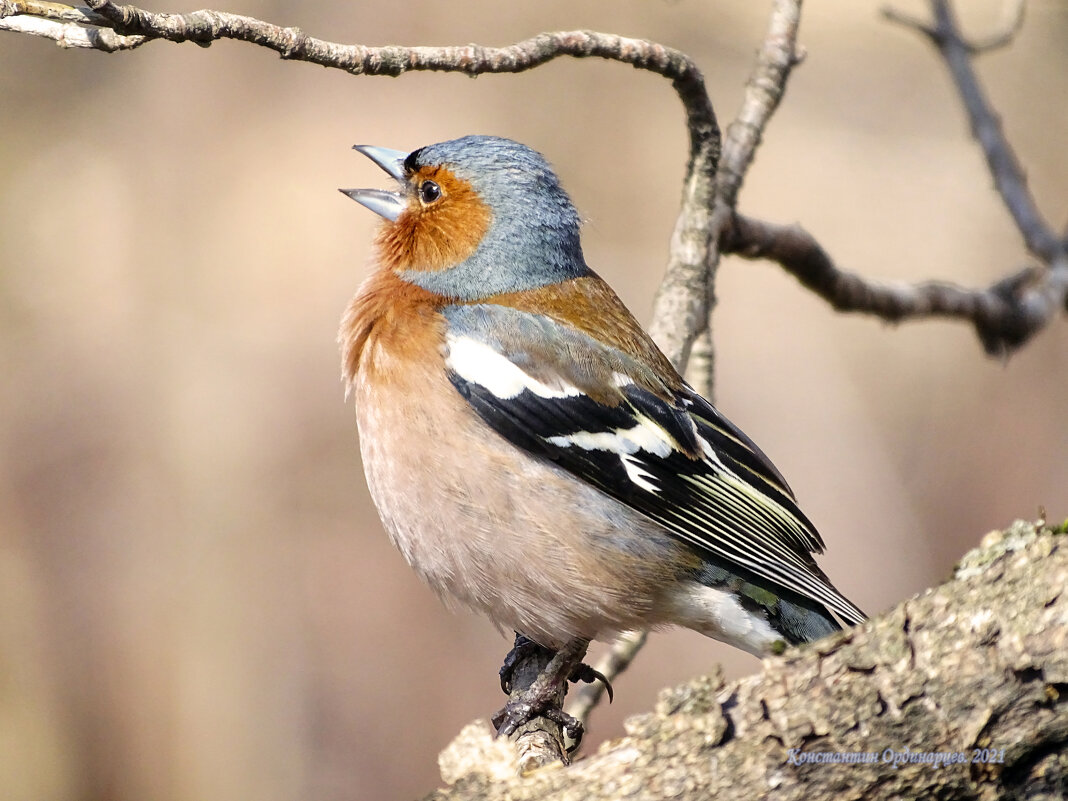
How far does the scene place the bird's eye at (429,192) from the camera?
401cm

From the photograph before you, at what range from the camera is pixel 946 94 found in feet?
29.9

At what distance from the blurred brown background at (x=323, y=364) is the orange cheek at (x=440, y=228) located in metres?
2.15

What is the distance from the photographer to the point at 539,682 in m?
3.35

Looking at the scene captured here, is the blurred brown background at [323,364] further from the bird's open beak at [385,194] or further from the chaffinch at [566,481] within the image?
the chaffinch at [566,481]

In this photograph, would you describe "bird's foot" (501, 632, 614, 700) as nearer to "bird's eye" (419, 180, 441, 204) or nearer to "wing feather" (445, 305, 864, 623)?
"wing feather" (445, 305, 864, 623)

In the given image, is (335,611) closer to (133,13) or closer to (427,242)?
(427,242)

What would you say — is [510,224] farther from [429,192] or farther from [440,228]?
[429,192]

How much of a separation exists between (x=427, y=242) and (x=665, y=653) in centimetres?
367

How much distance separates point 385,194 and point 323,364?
11.1 feet

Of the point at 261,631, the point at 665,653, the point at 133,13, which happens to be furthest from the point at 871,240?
the point at 133,13

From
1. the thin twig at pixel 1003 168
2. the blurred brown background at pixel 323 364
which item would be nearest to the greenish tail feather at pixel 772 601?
the thin twig at pixel 1003 168

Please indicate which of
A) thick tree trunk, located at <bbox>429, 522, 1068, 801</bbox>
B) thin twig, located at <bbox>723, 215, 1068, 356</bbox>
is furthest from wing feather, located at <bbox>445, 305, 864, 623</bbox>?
thick tree trunk, located at <bbox>429, 522, 1068, 801</bbox>

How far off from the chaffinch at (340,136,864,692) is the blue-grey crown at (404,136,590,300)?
6 cm

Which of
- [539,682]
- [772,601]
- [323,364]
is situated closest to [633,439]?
[772,601]
